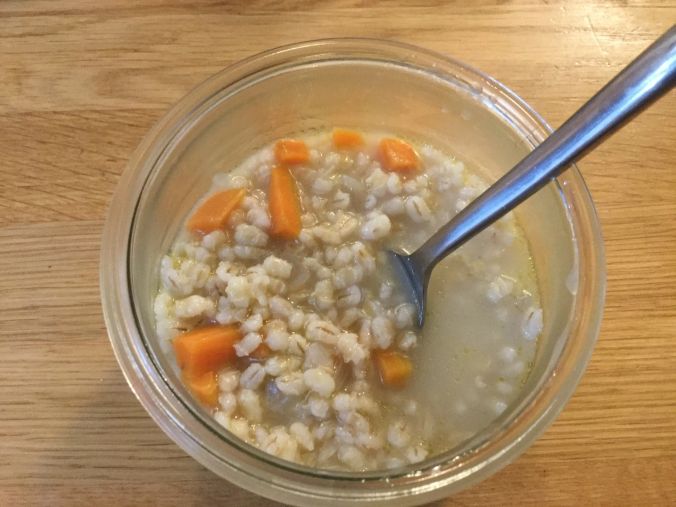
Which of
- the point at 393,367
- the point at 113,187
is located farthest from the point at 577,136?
the point at 113,187

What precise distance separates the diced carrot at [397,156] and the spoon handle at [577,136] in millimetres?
231

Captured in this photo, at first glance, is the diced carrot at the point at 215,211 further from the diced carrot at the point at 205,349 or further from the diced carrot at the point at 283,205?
the diced carrot at the point at 205,349

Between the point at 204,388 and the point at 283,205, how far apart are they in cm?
33

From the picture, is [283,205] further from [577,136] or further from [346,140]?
[577,136]

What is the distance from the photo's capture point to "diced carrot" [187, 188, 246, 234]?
45.6 inches

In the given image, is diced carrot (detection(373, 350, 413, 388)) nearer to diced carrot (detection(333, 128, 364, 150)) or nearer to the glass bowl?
the glass bowl

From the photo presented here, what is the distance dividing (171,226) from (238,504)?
469 mm

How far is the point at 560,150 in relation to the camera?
0.80 metres

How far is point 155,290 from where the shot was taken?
113 cm

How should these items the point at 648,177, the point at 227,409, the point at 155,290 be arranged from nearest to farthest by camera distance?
the point at 227,409 < the point at 155,290 < the point at 648,177

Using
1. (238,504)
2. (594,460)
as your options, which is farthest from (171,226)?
(594,460)

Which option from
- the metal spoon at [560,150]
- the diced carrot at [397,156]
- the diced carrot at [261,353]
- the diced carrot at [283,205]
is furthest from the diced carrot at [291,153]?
the diced carrot at [261,353]

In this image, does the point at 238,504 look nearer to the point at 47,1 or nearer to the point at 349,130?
the point at 349,130

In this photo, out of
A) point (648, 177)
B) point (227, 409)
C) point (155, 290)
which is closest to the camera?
point (227, 409)
